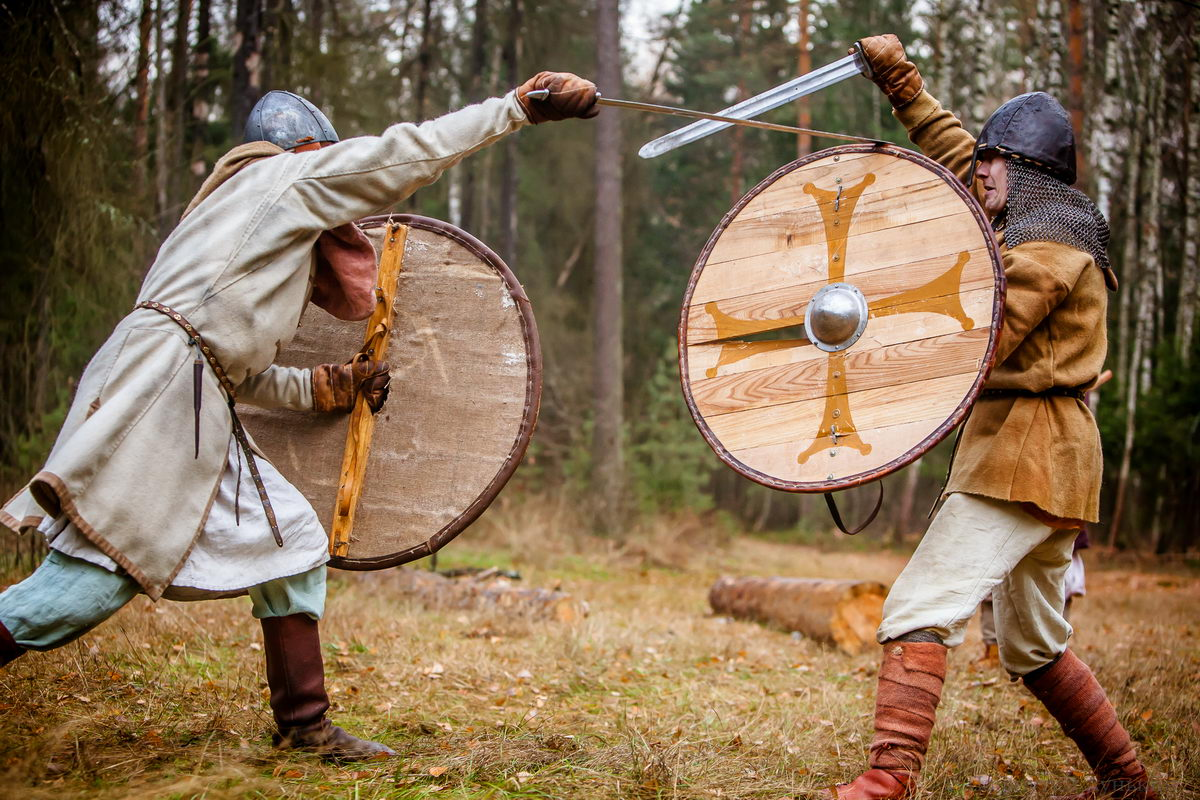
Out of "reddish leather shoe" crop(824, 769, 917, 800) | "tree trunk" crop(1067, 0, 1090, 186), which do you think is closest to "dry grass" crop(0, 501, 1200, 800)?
"reddish leather shoe" crop(824, 769, 917, 800)

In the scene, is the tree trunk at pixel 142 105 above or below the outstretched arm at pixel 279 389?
above

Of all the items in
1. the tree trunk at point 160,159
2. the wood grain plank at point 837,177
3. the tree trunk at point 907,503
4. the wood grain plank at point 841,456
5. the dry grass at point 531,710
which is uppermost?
the tree trunk at point 160,159

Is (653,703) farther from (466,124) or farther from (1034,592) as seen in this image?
(466,124)

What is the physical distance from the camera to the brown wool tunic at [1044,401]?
87.7 inches

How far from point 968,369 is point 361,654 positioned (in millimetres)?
2767

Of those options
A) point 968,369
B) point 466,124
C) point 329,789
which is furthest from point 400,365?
point 968,369

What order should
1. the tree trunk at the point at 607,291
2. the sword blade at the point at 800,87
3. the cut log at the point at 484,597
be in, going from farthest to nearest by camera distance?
the tree trunk at the point at 607,291
the cut log at the point at 484,597
the sword blade at the point at 800,87

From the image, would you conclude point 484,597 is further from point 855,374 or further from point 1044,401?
point 1044,401

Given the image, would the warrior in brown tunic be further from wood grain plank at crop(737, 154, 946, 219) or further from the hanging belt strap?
the hanging belt strap

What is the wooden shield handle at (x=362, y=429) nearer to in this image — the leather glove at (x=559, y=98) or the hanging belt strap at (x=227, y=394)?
the hanging belt strap at (x=227, y=394)

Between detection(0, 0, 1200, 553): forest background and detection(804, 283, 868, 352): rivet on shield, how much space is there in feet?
14.9

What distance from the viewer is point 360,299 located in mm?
2410

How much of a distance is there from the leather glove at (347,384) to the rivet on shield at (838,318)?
46.0 inches

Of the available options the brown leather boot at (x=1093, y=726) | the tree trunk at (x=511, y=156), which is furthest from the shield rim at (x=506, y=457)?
the tree trunk at (x=511, y=156)
